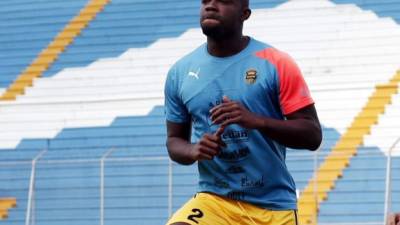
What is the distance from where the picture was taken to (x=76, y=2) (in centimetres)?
1628

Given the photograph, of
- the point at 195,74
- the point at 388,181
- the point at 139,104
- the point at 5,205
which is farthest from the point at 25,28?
the point at 195,74

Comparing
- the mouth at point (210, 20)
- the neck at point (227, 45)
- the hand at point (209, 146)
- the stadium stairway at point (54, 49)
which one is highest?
the stadium stairway at point (54, 49)

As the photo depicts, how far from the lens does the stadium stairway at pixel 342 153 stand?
37.4ft

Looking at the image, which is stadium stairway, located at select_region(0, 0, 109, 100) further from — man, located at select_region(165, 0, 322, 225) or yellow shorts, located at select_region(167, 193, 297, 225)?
yellow shorts, located at select_region(167, 193, 297, 225)

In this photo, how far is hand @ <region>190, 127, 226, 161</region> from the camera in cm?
426

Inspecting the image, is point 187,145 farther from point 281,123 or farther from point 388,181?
point 388,181

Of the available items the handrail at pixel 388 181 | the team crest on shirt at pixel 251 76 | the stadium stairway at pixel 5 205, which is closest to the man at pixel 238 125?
the team crest on shirt at pixel 251 76

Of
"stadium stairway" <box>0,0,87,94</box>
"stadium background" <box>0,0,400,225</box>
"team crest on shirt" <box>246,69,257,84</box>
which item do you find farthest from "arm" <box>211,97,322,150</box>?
"stadium stairway" <box>0,0,87,94</box>

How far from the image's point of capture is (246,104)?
4441 mm

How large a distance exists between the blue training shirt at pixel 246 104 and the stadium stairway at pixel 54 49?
441 inches

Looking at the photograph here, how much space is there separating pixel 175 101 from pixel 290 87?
0.55m

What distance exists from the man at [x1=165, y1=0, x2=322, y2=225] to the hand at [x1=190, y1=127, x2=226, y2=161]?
3 centimetres

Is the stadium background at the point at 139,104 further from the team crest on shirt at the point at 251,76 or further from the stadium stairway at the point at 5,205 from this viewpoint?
the team crest on shirt at the point at 251,76

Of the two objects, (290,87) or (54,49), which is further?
(54,49)
